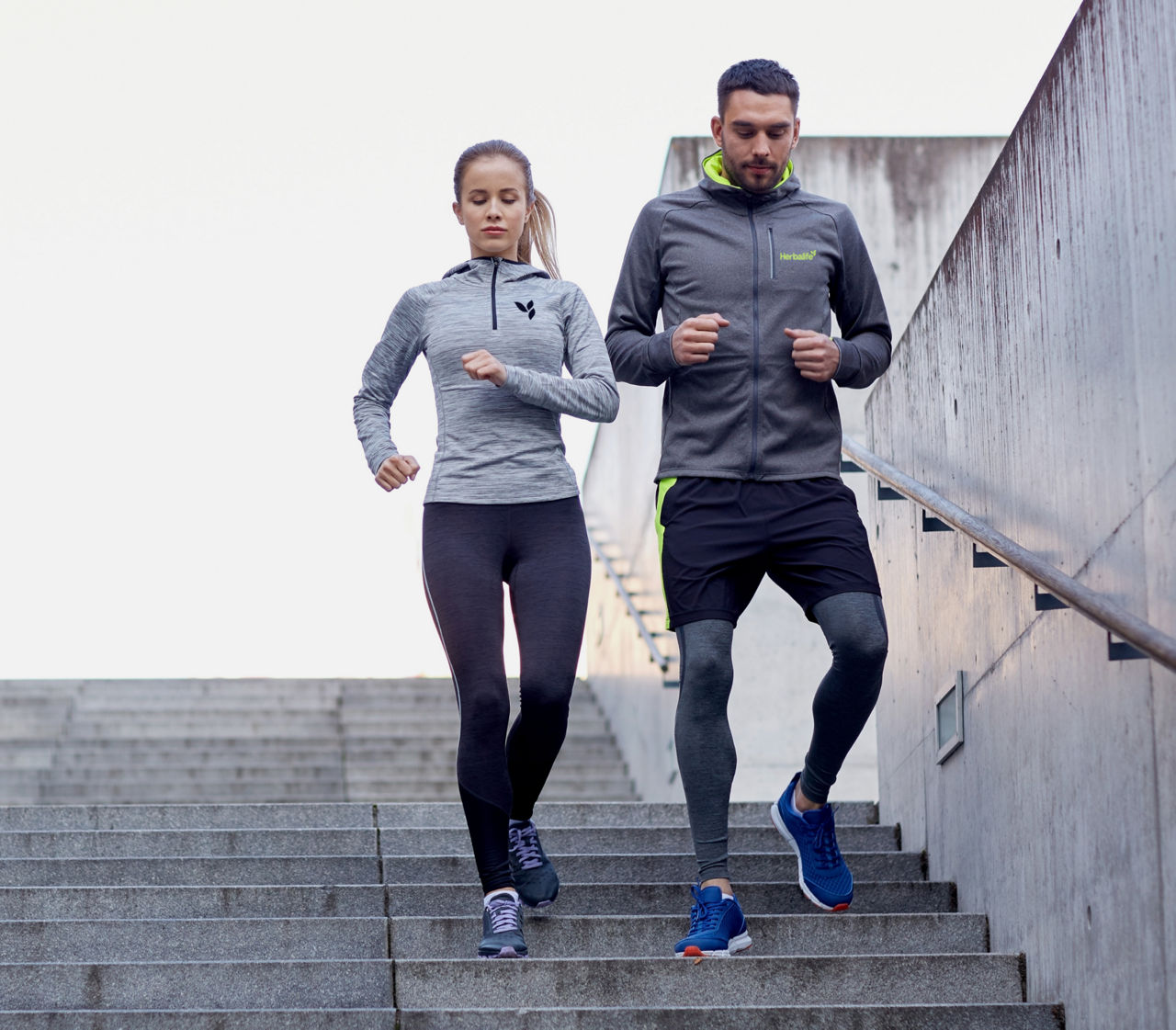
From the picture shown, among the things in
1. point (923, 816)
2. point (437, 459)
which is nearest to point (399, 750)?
point (923, 816)

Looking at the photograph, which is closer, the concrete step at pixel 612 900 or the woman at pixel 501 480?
the woman at pixel 501 480

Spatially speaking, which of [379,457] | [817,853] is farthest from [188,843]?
[817,853]

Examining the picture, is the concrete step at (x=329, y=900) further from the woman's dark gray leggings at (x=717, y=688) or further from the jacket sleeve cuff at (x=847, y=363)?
the jacket sleeve cuff at (x=847, y=363)

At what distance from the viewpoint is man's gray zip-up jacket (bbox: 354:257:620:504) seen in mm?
3969

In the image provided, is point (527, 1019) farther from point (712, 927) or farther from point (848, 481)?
point (848, 481)

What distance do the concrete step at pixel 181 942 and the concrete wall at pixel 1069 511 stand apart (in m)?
1.54

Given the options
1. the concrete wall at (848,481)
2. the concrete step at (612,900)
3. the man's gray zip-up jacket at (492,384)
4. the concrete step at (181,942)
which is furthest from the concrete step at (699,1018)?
the concrete wall at (848,481)

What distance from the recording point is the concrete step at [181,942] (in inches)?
162

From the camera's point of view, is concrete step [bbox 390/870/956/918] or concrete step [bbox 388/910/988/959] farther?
concrete step [bbox 390/870/956/918]

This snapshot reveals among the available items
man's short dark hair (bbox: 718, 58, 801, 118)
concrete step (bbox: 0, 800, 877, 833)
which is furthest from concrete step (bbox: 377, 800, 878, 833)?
man's short dark hair (bbox: 718, 58, 801, 118)

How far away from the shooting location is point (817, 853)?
13.7ft

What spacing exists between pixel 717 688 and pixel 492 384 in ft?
2.84

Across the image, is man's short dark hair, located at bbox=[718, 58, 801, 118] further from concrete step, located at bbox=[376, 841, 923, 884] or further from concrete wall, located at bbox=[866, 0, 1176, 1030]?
concrete step, located at bbox=[376, 841, 923, 884]

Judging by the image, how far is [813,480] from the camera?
4.00m
